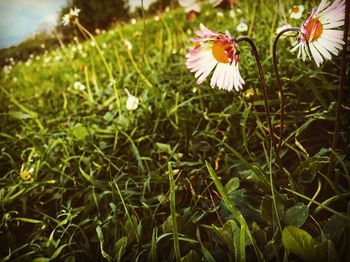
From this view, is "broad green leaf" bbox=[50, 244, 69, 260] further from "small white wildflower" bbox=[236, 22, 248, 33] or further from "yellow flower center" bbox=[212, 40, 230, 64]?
"small white wildflower" bbox=[236, 22, 248, 33]

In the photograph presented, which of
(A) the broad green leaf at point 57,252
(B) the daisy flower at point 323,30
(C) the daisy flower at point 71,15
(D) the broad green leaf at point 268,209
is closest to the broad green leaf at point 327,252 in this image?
(D) the broad green leaf at point 268,209

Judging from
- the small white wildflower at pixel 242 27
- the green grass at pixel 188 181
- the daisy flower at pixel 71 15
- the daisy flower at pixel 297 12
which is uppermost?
the daisy flower at pixel 71 15

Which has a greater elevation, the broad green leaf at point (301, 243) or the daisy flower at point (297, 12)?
the daisy flower at point (297, 12)

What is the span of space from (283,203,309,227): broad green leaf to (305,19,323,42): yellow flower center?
362 millimetres

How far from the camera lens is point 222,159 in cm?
99

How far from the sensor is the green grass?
65 centimetres

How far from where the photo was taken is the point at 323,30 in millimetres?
547

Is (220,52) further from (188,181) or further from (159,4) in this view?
(159,4)

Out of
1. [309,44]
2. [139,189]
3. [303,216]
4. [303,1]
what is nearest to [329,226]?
[303,216]

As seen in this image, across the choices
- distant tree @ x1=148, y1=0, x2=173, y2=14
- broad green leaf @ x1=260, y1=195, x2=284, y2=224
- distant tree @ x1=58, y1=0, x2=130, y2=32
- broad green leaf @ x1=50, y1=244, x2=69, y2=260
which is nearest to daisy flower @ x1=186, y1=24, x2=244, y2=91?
broad green leaf @ x1=260, y1=195, x2=284, y2=224

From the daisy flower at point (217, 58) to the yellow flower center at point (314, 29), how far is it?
0.14 metres

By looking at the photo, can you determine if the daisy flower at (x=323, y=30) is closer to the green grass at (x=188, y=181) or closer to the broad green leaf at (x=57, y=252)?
the green grass at (x=188, y=181)

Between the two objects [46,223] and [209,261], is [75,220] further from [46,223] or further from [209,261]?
[209,261]

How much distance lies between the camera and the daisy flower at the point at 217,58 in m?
0.55
